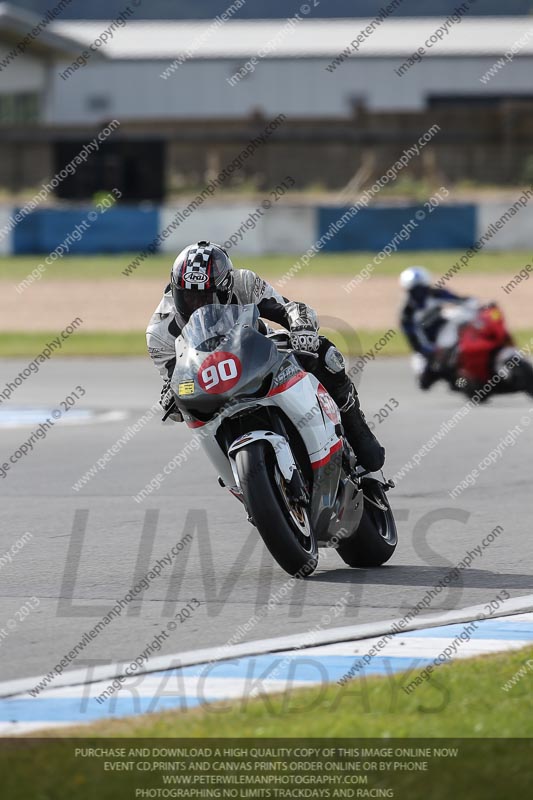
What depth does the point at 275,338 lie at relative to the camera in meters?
7.30

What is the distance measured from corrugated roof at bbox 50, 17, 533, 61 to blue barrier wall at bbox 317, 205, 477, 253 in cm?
2772

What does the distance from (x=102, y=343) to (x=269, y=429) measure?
15.7 m

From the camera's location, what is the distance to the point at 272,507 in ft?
21.8

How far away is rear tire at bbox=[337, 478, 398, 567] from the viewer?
7.55m

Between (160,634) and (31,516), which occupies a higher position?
(160,634)

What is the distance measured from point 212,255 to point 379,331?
52.4 feet

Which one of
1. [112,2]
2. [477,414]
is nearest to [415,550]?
[477,414]

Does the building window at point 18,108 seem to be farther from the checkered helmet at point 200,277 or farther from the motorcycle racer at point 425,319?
the checkered helmet at point 200,277

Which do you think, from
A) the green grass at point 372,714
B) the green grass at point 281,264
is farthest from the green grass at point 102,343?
the green grass at point 372,714

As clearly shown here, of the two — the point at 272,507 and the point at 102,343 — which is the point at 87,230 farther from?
the point at 272,507

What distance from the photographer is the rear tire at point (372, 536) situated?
7.55m

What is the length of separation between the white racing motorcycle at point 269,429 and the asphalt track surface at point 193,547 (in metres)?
0.30

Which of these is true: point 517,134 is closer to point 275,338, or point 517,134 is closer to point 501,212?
point 501,212

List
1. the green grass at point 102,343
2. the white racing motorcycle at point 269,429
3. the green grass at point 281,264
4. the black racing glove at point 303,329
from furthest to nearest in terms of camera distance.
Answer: the green grass at point 281,264 < the green grass at point 102,343 < the black racing glove at point 303,329 < the white racing motorcycle at point 269,429
